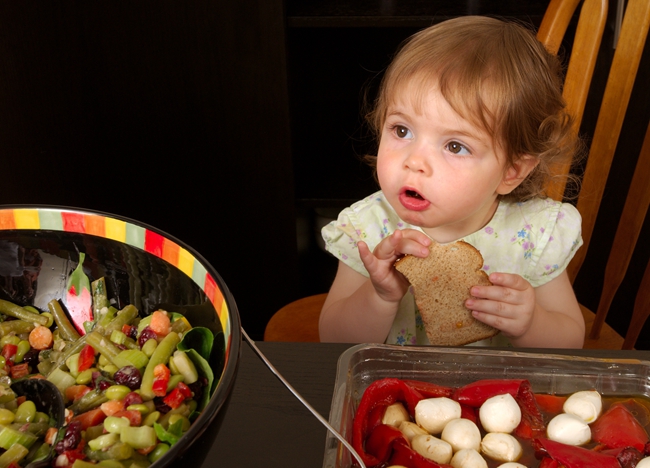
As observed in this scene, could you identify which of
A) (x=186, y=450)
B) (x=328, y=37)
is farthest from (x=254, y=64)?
(x=186, y=450)

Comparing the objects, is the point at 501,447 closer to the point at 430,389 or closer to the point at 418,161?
the point at 430,389

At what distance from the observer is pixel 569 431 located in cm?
71

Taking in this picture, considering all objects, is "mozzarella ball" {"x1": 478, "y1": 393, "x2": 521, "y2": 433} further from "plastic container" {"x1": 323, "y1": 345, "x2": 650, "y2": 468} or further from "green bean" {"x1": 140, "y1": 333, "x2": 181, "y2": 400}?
"green bean" {"x1": 140, "y1": 333, "x2": 181, "y2": 400}

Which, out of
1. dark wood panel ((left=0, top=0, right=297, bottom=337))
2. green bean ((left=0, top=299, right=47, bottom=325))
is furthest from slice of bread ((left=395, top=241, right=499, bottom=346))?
dark wood panel ((left=0, top=0, right=297, bottom=337))

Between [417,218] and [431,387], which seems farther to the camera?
[417,218]

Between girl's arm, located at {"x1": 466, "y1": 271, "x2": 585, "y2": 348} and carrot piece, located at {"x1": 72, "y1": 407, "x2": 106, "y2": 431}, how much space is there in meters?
0.65

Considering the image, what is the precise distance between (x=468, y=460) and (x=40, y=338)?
45 cm

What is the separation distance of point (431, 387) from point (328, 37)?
1.65m

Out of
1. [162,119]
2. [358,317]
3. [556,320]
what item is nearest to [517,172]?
[556,320]

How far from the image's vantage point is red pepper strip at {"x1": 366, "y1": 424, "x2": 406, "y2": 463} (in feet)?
2.26

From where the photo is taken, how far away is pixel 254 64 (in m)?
1.84

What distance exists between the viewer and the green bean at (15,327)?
2.33 ft

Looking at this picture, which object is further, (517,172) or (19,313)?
(517,172)

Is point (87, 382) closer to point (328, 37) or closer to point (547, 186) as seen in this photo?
point (547, 186)
